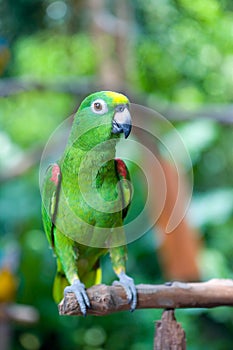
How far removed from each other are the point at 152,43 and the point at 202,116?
0.34 metres

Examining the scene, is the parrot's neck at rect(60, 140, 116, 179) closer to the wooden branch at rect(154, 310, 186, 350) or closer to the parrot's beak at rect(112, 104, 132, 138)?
the parrot's beak at rect(112, 104, 132, 138)

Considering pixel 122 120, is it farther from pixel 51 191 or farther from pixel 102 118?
pixel 51 191

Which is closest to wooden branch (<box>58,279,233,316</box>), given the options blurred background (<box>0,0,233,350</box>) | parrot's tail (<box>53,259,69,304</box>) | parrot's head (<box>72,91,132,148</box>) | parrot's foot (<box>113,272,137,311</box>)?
parrot's foot (<box>113,272,137,311</box>)

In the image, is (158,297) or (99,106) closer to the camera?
(99,106)

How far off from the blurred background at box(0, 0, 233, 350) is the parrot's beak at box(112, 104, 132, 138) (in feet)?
2.92

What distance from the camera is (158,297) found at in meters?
0.86

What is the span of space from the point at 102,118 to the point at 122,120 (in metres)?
0.03

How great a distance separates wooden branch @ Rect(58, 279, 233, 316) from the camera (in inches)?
31.5

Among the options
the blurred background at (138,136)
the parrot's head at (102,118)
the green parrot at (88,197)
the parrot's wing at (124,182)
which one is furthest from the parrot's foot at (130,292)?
the blurred background at (138,136)

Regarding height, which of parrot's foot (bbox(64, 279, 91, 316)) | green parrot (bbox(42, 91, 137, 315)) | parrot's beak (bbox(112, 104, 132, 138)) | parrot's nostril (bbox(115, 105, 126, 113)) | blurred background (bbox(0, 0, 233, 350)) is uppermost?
blurred background (bbox(0, 0, 233, 350))

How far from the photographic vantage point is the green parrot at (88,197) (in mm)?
770

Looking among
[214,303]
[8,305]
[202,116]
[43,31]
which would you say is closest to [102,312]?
[214,303]

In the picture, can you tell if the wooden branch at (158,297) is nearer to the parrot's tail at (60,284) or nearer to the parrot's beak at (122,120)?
the parrot's tail at (60,284)

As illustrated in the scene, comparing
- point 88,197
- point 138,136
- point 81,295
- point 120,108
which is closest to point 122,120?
point 120,108
